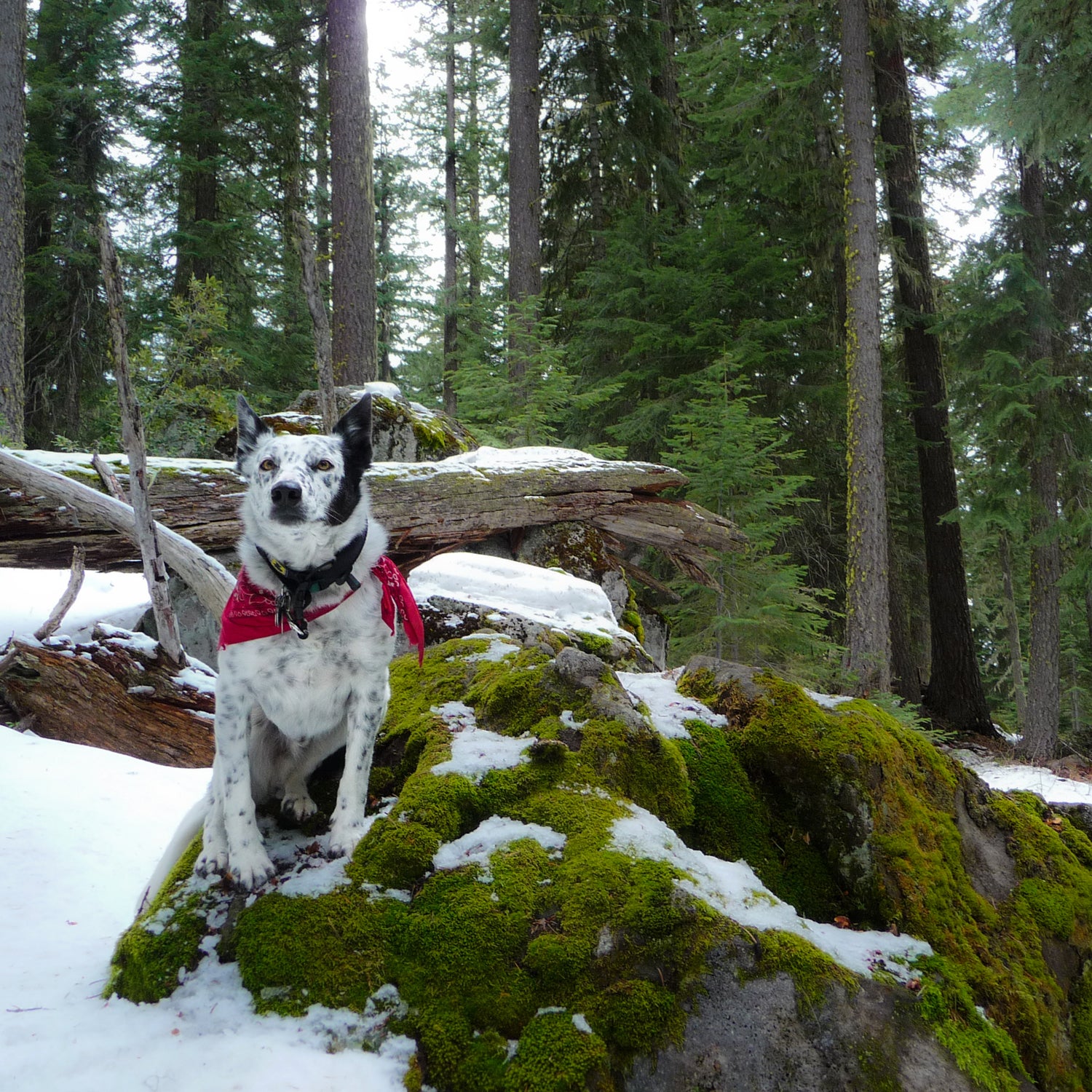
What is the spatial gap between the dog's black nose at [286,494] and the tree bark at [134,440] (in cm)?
327

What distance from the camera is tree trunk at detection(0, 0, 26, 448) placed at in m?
11.1

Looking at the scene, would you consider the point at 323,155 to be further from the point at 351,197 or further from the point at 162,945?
the point at 162,945

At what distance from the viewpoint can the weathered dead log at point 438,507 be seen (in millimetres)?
6168

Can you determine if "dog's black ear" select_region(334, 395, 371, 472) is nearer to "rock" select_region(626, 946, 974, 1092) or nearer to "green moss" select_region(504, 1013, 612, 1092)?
"green moss" select_region(504, 1013, 612, 1092)

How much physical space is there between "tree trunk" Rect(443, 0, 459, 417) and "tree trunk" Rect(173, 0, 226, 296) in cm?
665

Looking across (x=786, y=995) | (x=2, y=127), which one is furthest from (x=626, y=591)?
(x=2, y=127)

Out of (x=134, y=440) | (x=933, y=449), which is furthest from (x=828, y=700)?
(x=933, y=449)

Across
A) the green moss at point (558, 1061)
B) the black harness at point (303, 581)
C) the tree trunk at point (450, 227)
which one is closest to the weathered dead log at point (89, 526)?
the black harness at point (303, 581)

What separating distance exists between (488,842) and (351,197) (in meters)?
10.9

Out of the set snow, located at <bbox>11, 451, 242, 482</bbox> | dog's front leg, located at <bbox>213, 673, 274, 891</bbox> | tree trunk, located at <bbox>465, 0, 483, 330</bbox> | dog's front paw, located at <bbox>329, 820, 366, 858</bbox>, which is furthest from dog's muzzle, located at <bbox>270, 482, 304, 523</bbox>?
tree trunk, located at <bbox>465, 0, 483, 330</bbox>

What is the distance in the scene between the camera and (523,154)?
14.0 meters

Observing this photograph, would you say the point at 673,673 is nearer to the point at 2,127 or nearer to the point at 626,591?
the point at 626,591

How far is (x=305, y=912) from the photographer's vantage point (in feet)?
7.52

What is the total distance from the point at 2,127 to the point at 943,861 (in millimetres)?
14964
